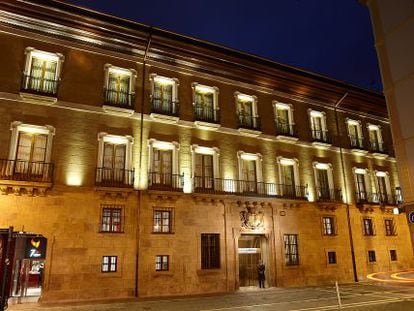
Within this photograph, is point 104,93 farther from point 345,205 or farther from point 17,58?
point 345,205

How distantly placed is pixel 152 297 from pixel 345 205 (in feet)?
54.2

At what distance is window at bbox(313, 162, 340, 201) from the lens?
25.8m

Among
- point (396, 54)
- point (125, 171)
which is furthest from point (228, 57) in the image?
point (396, 54)

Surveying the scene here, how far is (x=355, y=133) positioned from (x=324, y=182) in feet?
21.5

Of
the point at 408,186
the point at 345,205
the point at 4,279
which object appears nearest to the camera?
the point at 4,279

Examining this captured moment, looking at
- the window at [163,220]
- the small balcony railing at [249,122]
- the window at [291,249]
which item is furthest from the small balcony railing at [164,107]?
the window at [291,249]

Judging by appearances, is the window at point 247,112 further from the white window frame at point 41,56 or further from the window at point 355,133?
the white window frame at point 41,56

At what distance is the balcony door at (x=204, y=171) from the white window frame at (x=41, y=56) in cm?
947

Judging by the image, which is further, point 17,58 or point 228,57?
point 228,57

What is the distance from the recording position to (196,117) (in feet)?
73.1

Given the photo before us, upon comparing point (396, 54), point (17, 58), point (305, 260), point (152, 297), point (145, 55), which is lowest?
point (152, 297)

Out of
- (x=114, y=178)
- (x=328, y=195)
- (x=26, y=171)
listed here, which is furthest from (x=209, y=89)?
(x=26, y=171)

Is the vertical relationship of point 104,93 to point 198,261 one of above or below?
above

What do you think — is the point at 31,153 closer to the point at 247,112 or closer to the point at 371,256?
the point at 247,112
